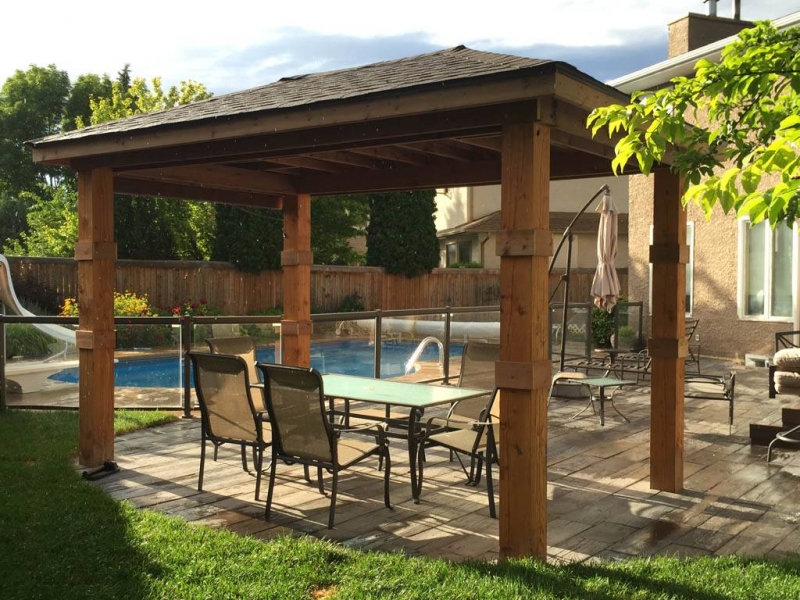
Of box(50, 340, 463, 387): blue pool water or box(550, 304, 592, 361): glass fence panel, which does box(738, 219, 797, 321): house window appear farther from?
box(50, 340, 463, 387): blue pool water

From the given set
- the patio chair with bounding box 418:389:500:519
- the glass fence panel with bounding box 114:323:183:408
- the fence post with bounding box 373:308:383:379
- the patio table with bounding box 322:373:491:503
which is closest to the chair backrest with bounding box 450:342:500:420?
the patio table with bounding box 322:373:491:503

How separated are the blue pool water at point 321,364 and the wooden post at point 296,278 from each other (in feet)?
1.40

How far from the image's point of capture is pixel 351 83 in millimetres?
5379

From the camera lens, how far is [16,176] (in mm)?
41031

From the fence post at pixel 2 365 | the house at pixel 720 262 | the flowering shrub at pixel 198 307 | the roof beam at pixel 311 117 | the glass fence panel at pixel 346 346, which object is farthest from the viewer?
the flowering shrub at pixel 198 307

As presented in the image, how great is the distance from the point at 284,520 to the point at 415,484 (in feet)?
3.28

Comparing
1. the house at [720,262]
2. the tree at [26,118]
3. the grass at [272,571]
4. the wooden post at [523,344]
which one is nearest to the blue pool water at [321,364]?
the grass at [272,571]

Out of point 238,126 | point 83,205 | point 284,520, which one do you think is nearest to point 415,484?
point 284,520

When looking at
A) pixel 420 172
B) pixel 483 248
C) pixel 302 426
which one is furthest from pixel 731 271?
pixel 483 248

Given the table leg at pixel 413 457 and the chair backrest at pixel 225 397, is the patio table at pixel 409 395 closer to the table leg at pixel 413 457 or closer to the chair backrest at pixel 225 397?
the table leg at pixel 413 457

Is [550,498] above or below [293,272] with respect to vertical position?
below

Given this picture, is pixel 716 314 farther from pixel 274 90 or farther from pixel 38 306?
pixel 38 306

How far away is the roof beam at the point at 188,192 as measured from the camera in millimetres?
7625

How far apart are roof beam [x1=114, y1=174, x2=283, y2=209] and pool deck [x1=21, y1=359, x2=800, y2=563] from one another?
2.49m
